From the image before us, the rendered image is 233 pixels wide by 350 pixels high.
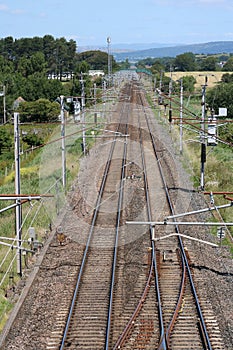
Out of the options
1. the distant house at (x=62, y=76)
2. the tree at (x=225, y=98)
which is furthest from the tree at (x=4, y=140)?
the distant house at (x=62, y=76)

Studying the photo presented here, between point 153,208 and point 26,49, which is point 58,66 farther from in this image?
point 153,208

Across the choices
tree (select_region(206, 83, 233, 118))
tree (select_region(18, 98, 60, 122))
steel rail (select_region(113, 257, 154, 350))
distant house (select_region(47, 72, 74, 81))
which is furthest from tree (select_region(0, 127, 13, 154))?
distant house (select_region(47, 72, 74, 81))

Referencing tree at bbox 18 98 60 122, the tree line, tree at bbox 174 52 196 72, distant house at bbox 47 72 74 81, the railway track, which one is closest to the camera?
the railway track

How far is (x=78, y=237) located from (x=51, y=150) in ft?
49.5

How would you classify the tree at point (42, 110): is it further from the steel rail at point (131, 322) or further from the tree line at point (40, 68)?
the steel rail at point (131, 322)

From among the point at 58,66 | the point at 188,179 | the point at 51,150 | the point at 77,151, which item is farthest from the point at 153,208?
the point at 58,66

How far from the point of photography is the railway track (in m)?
8.91

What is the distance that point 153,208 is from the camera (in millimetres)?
16891

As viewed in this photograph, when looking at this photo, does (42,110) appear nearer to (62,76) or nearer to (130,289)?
(130,289)

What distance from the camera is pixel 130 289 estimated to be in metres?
10.9

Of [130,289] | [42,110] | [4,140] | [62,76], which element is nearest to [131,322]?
[130,289]

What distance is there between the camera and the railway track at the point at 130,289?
8914 mm

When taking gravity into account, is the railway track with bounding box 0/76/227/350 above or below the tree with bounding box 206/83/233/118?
below

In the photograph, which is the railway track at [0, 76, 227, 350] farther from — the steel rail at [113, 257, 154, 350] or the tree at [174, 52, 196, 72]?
the tree at [174, 52, 196, 72]
